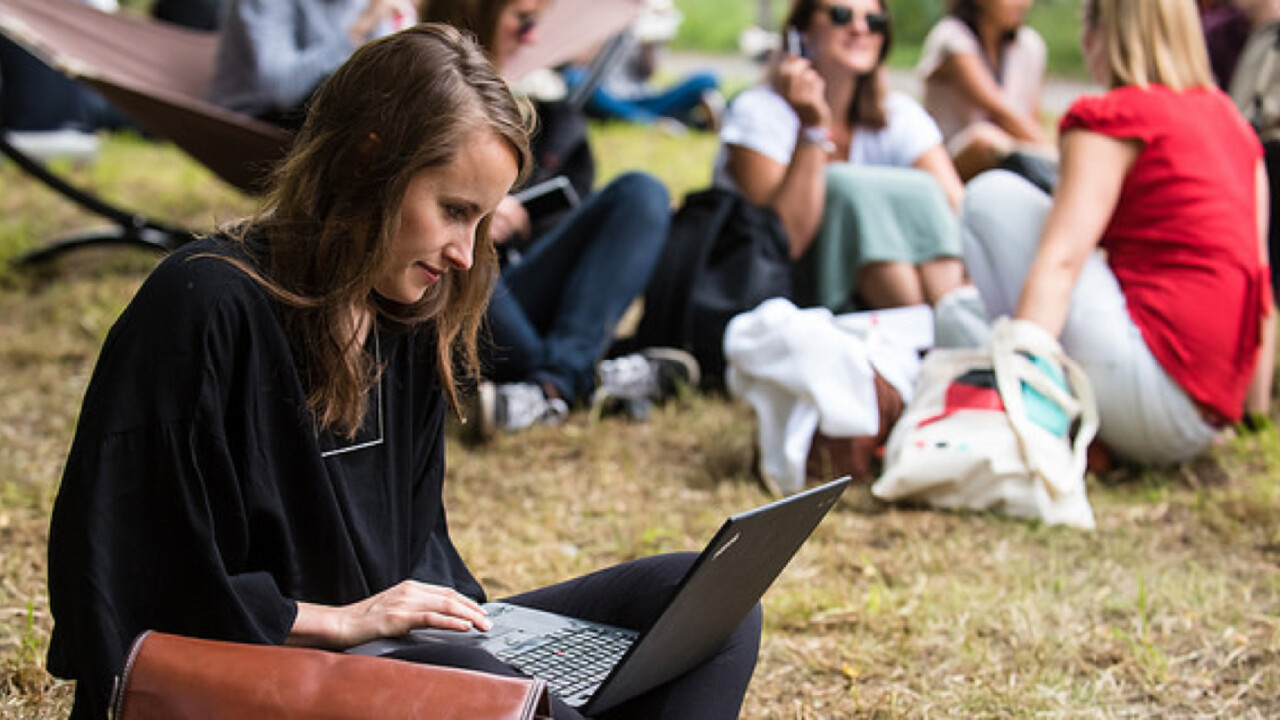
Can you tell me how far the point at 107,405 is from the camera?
154 centimetres

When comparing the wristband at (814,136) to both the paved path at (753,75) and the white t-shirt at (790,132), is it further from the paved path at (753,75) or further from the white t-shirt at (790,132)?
the paved path at (753,75)

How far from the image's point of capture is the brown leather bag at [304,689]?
1409 millimetres

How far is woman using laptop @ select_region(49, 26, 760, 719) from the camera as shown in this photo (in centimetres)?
155

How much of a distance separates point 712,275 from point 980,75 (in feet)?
5.46

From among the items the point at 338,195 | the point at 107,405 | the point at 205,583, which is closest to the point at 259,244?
the point at 338,195

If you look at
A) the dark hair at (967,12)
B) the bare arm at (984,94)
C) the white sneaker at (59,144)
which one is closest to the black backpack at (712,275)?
the bare arm at (984,94)

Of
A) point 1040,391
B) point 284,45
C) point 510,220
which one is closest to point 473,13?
point 510,220

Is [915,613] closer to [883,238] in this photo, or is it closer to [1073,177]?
[1073,177]

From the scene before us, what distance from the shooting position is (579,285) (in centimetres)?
402

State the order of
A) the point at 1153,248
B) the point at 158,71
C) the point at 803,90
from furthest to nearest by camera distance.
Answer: the point at 158,71
the point at 803,90
the point at 1153,248

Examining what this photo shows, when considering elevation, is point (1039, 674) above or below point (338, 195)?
below

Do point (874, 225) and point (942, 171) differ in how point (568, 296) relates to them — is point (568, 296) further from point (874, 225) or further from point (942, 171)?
point (942, 171)

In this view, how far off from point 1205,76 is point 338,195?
2.54 metres

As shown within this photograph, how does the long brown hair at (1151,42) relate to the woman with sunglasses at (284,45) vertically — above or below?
above
